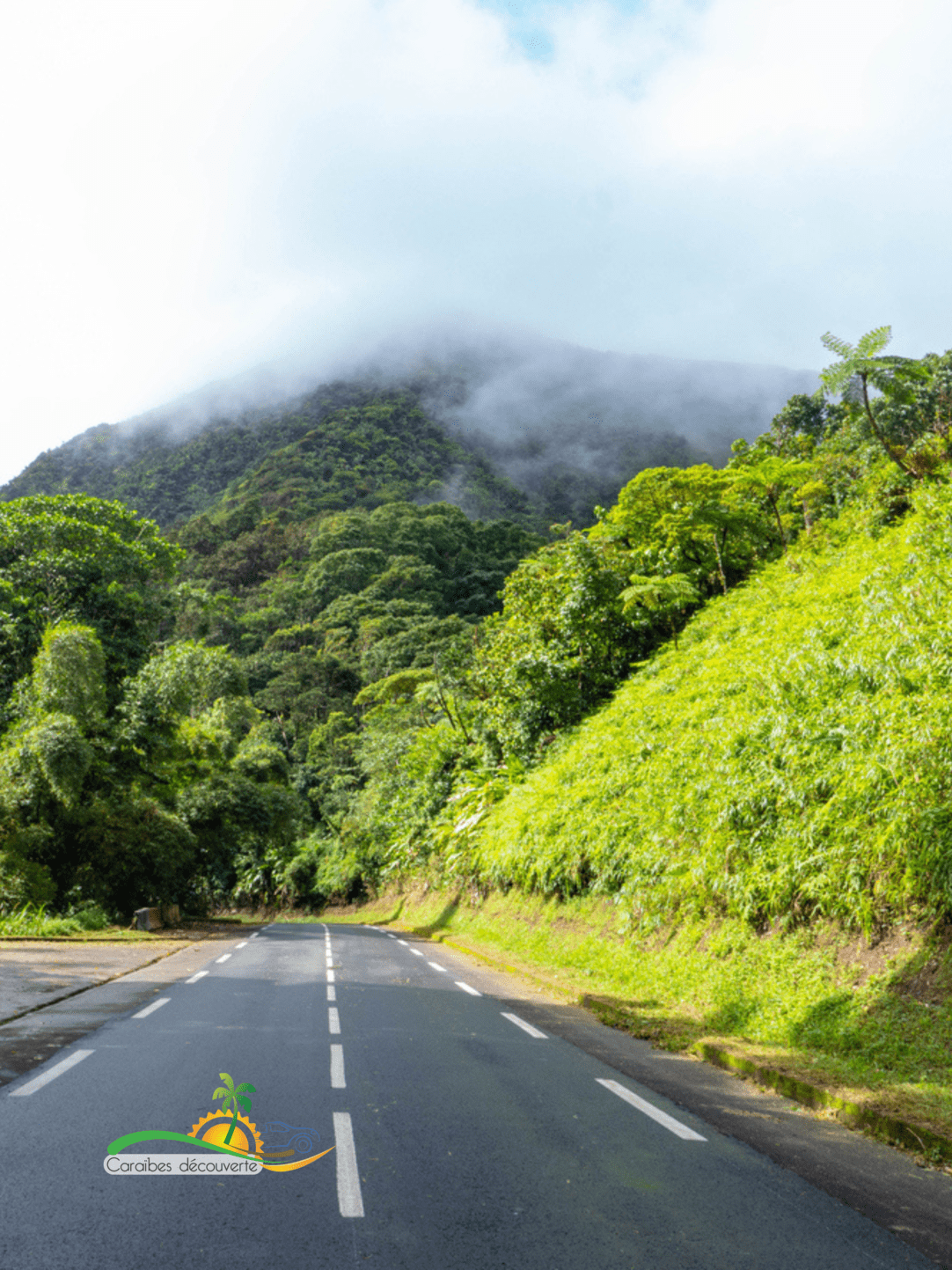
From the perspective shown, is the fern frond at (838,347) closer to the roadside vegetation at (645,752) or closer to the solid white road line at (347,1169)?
the roadside vegetation at (645,752)

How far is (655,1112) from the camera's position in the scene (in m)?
5.57

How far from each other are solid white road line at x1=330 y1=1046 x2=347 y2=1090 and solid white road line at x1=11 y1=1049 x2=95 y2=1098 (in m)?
2.05

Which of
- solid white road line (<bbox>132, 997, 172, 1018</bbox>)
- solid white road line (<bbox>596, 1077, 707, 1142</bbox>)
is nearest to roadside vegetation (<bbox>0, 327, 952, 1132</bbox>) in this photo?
solid white road line (<bbox>596, 1077, 707, 1142</bbox>)

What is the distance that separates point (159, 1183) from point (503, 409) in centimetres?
18244

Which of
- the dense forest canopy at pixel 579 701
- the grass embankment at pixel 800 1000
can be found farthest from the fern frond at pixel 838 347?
the grass embankment at pixel 800 1000

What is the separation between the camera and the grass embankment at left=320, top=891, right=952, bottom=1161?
5.76 metres

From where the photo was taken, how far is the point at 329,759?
4809 cm

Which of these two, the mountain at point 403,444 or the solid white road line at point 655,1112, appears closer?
the solid white road line at point 655,1112

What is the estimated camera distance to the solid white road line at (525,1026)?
8.29 meters

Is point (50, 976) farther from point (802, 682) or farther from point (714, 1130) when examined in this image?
point (802, 682)

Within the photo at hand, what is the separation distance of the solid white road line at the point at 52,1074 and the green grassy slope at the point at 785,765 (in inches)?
253

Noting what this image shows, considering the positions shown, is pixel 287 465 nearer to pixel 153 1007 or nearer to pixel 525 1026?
pixel 153 1007

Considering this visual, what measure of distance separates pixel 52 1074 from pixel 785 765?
25.2ft

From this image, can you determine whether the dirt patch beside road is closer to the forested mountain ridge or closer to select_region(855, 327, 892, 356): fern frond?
select_region(855, 327, 892, 356): fern frond
